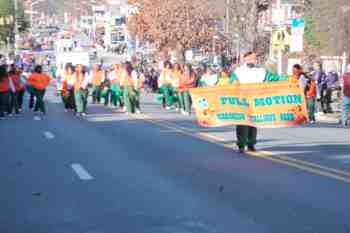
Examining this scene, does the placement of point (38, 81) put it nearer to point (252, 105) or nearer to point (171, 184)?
point (252, 105)

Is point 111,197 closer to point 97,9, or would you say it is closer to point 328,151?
point 328,151

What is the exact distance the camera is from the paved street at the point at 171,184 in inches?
384

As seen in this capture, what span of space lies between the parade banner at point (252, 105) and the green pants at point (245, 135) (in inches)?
8.4

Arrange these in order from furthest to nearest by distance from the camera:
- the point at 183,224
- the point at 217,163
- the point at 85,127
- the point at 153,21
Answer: the point at 153,21, the point at 85,127, the point at 217,163, the point at 183,224

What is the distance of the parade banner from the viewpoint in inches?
640

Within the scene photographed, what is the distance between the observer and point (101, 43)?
5527 inches

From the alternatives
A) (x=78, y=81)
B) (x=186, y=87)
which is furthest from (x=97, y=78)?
(x=78, y=81)

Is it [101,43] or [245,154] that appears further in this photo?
[101,43]

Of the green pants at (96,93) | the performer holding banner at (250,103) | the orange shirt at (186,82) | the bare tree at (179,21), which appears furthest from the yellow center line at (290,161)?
the bare tree at (179,21)

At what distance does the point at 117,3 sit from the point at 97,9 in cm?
711

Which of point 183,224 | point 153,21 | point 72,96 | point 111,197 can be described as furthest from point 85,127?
point 153,21

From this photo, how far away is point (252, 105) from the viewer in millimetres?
16312

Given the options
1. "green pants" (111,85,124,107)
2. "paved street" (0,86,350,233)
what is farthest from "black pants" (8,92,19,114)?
"paved street" (0,86,350,233)

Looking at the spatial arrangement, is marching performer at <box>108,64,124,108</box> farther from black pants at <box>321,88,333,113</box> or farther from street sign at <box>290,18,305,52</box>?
black pants at <box>321,88,333,113</box>
